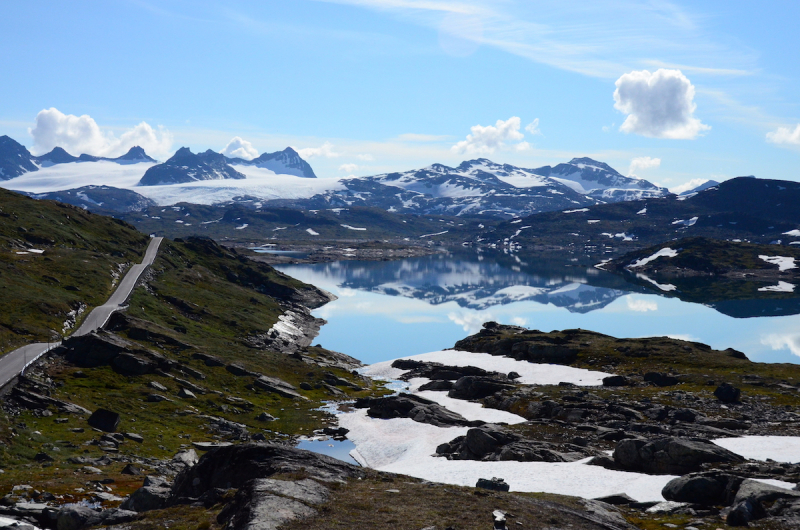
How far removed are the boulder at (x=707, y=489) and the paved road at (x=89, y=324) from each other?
56.7m

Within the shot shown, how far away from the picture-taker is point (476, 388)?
3543 inches

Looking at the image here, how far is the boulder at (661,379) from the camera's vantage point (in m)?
87.9

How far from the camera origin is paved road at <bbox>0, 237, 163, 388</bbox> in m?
58.9

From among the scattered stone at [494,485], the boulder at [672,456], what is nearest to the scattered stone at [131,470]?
the scattered stone at [494,485]

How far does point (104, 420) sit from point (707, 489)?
49.6 metres

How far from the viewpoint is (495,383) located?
299 feet

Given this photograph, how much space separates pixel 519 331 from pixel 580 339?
23416 mm

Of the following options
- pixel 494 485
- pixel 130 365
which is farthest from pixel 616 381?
pixel 130 365

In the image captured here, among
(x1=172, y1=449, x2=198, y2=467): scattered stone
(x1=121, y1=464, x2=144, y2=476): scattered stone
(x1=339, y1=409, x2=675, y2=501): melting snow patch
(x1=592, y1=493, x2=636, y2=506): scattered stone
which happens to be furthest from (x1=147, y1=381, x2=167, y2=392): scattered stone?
(x1=592, y1=493, x2=636, y2=506): scattered stone

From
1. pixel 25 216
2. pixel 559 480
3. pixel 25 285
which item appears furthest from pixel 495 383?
pixel 25 216

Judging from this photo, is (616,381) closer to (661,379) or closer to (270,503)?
(661,379)

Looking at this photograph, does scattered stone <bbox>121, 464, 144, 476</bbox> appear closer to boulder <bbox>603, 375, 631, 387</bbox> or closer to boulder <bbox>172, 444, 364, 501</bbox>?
boulder <bbox>172, 444, 364, 501</bbox>

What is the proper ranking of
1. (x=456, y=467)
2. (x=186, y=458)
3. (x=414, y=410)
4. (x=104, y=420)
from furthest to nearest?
(x=414, y=410) → (x=104, y=420) → (x=456, y=467) → (x=186, y=458)

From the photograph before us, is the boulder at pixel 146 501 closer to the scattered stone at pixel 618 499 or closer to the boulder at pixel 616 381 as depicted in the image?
the scattered stone at pixel 618 499
